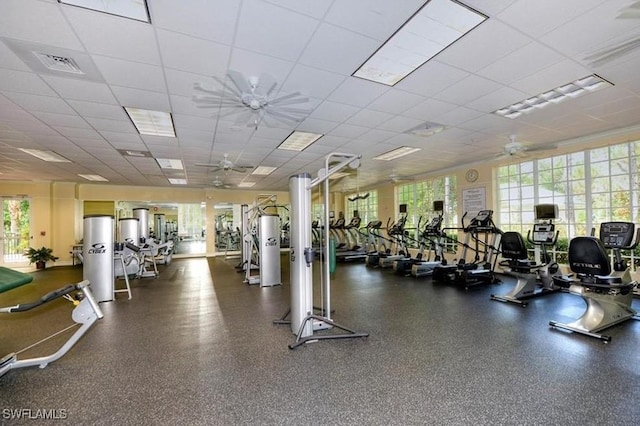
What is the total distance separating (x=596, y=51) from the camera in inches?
106

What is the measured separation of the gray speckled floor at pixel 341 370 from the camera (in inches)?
77.3

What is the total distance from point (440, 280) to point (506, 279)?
146cm

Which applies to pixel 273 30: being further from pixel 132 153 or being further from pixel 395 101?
pixel 132 153

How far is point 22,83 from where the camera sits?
3.08m

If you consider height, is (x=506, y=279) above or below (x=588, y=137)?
below

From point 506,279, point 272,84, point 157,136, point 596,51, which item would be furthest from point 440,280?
point 157,136

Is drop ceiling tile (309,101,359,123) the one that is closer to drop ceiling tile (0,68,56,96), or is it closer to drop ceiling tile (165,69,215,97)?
drop ceiling tile (165,69,215,97)

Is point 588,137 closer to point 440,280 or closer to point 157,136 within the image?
point 440,280

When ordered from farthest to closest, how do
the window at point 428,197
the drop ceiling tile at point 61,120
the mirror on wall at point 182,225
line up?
the mirror on wall at point 182,225 < the window at point 428,197 < the drop ceiling tile at point 61,120

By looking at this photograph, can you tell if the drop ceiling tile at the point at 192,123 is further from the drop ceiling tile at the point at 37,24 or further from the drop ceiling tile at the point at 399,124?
the drop ceiling tile at the point at 399,124

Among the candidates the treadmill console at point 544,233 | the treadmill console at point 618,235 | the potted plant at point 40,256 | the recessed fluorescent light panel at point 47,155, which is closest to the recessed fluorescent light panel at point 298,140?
the treadmill console at point 544,233

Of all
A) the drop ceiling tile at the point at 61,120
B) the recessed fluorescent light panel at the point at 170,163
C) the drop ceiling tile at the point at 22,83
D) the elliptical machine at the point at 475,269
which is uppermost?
the drop ceiling tile at the point at 22,83

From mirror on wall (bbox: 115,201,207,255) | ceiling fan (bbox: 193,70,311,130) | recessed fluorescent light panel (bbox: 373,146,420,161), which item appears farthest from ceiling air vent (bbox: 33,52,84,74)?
mirror on wall (bbox: 115,201,207,255)

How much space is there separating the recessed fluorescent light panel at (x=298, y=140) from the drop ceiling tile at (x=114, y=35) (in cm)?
268
